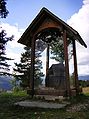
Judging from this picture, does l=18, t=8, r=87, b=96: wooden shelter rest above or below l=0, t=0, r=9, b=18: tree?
below

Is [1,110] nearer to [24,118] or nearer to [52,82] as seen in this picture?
[24,118]

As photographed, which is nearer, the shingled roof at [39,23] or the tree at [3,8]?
the shingled roof at [39,23]

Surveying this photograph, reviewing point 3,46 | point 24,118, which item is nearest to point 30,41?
point 24,118

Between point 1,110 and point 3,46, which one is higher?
point 3,46

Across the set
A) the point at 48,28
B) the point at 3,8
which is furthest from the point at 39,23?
the point at 3,8

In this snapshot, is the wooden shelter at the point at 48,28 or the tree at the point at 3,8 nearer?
the wooden shelter at the point at 48,28

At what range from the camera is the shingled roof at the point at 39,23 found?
17094 millimetres

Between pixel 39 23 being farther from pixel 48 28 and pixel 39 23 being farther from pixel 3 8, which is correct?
pixel 3 8

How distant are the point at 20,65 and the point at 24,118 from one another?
165ft

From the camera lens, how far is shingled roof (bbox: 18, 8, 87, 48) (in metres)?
17.1

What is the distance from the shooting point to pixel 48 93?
17.2 meters

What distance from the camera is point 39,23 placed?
1867 centimetres

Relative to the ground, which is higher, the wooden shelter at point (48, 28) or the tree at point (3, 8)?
the tree at point (3, 8)

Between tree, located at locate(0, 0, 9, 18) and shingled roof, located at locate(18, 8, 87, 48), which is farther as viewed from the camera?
tree, located at locate(0, 0, 9, 18)
